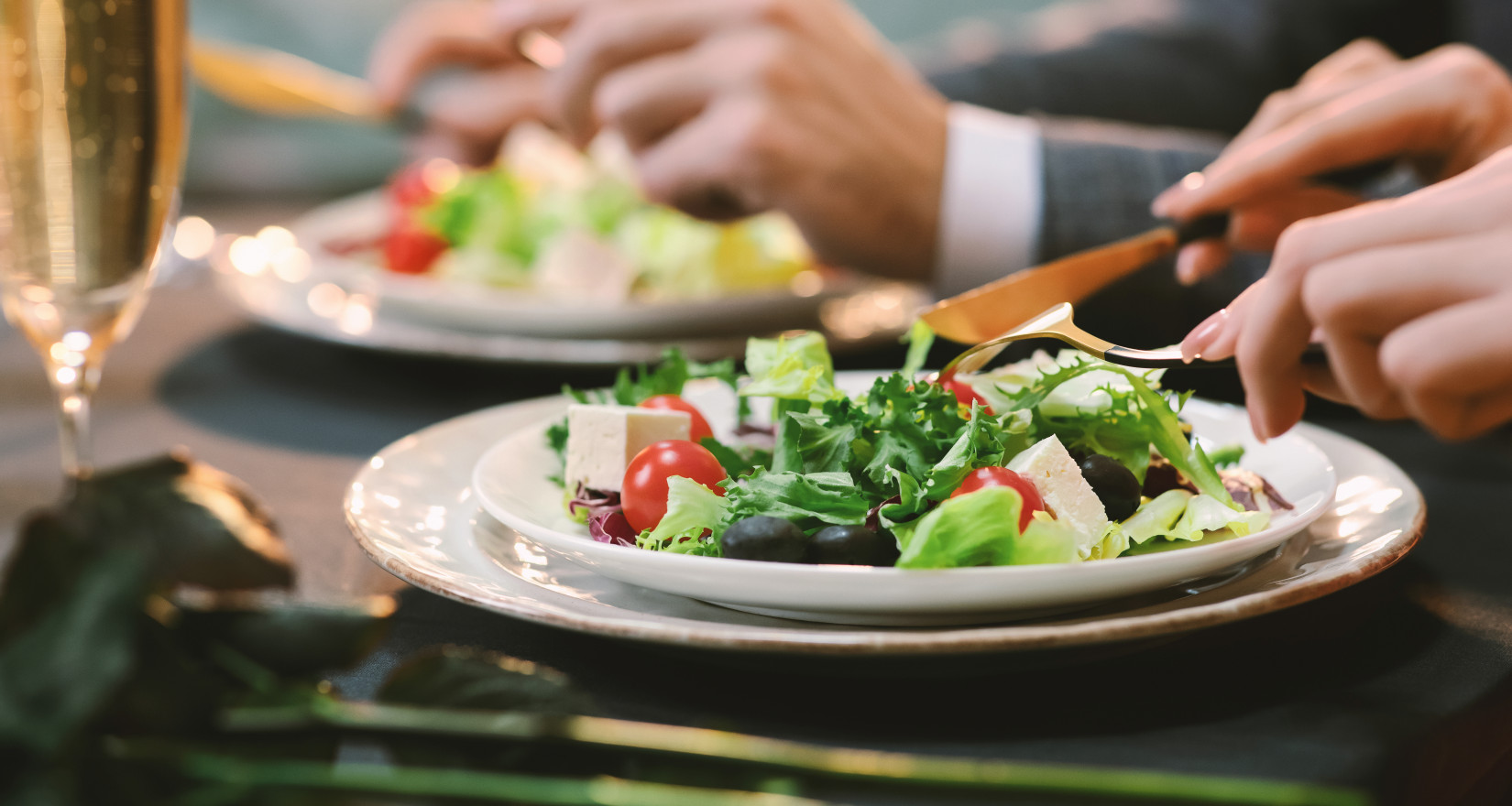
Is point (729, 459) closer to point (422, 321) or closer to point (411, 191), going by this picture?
point (422, 321)

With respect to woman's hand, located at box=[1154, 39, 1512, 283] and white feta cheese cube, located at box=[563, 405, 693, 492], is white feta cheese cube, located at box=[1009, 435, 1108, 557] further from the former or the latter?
woman's hand, located at box=[1154, 39, 1512, 283]

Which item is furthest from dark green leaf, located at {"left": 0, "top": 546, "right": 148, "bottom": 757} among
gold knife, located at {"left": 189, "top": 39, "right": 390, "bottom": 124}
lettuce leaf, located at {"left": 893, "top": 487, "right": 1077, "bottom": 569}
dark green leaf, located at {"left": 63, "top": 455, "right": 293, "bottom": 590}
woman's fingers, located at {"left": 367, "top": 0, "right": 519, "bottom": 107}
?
woman's fingers, located at {"left": 367, "top": 0, "right": 519, "bottom": 107}

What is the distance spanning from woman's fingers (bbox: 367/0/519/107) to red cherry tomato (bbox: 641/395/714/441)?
1.25m

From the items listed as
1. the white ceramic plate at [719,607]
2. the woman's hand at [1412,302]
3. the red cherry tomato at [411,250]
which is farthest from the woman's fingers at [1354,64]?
the red cherry tomato at [411,250]

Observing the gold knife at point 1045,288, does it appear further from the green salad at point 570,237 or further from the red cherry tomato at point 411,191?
the red cherry tomato at point 411,191

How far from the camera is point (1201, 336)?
0.65 meters

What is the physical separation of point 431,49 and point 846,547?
1619mm

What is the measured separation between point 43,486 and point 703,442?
577 millimetres

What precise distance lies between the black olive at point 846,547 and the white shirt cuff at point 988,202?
32.4 inches

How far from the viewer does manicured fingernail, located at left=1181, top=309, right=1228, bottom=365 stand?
630 mm

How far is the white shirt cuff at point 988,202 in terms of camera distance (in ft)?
4.54

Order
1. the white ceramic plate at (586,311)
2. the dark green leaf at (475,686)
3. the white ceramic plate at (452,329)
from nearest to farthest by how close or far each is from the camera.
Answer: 1. the dark green leaf at (475,686)
2. the white ceramic plate at (452,329)
3. the white ceramic plate at (586,311)

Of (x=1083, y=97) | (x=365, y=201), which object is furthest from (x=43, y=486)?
(x=1083, y=97)

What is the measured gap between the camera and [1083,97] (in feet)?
7.32
